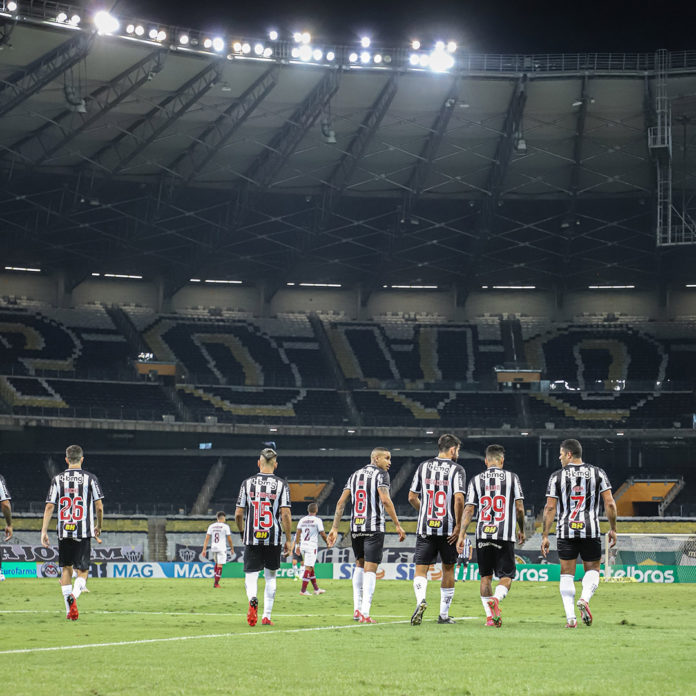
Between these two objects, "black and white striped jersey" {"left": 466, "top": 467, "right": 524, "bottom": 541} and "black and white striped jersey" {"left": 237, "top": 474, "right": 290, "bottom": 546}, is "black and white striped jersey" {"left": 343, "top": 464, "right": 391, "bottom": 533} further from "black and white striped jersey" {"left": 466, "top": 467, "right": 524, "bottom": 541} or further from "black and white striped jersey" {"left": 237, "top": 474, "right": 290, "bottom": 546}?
"black and white striped jersey" {"left": 466, "top": 467, "right": 524, "bottom": 541}

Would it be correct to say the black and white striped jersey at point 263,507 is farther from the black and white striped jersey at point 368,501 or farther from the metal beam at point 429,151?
the metal beam at point 429,151

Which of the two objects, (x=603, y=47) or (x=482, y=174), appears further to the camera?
(x=482, y=174)

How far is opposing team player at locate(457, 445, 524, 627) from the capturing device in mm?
14844

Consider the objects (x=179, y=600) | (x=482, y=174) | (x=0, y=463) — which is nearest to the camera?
(x=179, y=600)

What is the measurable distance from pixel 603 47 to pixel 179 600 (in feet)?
121

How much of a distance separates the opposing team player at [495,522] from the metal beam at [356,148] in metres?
33.2

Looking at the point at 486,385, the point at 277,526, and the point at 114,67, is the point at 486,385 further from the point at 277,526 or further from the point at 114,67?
the point at 277,526

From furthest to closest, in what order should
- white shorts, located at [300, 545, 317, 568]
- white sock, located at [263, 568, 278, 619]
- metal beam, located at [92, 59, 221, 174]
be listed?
metal beam, located at [92, 59, 221, 174] < white shorts, located at [300, 545, 317, 568] < white sock, located at [263, 568, 278, 619]

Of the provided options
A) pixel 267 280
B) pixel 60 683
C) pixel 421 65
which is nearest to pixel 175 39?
pixel 421 65

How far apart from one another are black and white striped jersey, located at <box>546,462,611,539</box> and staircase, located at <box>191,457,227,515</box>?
145 ft

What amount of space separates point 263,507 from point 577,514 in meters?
4.37

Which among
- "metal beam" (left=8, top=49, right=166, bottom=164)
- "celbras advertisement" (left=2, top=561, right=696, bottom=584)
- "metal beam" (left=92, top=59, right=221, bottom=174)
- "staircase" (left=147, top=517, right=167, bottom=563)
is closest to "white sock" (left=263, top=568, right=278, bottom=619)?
"celbras advertisement" (left=2, top=561, right=696, bottom=584)

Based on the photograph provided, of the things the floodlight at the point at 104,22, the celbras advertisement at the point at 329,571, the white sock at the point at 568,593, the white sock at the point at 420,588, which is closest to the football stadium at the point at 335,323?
the white sock at the point at 568,593

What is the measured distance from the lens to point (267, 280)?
70.7 meters
